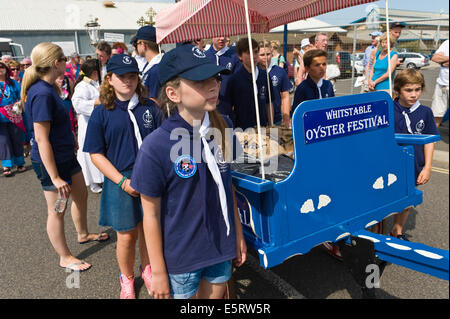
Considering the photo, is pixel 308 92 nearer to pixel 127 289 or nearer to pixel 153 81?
pixel 153 81

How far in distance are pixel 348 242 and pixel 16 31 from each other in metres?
29.5

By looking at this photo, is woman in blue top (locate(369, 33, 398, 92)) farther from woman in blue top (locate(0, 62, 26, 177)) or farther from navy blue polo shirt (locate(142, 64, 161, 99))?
woman in blue top (locate(0, 62, 26, 177))

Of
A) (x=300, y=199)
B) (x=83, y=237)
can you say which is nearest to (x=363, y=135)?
(x=300, y=199)

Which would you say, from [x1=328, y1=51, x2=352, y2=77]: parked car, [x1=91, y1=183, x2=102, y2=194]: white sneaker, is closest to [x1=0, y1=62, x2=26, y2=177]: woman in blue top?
[x1=91, y1=183, x2=102, y2=194]: white sneaker

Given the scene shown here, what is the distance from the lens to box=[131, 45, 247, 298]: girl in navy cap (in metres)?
1.52

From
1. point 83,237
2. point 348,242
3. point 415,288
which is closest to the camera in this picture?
point 348,242

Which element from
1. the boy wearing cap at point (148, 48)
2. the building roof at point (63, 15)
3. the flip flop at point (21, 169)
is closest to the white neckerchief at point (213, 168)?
the boy wearing cap at point (148, 48)

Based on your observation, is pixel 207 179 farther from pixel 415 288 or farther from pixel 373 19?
pixel 373 19

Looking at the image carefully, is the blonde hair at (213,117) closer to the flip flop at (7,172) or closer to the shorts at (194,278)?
the shorts at (194,278)

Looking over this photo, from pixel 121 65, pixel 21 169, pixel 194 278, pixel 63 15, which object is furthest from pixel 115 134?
pixel 63 15

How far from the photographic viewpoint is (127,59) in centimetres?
236

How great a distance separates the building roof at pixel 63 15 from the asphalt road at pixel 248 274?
23745 millimetres

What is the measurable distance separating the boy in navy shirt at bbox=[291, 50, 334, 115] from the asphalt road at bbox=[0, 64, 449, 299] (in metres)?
1.24

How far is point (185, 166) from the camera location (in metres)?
1.55
